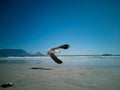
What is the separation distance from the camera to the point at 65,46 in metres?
11.4

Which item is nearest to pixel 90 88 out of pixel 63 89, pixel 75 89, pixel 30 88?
pixel 75 89

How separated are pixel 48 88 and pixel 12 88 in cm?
195

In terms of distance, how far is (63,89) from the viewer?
28.6 ft

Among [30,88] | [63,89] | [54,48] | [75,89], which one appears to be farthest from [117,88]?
[54,48]

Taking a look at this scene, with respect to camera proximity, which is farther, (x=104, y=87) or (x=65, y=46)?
(x=65, y=46)

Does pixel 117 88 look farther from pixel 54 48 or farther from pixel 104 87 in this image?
pixel 54 48

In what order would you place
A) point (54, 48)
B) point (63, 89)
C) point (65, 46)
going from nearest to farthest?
1. point (63, 89)
2. point (65, 46)
3. point (54, 48)

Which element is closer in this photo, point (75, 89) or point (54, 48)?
point (75, 89)

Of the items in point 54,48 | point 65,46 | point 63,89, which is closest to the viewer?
point 63,89

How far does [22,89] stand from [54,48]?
4782 millimetres

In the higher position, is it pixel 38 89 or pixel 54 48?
pixel 54 48

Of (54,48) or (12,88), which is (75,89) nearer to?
(12,88)

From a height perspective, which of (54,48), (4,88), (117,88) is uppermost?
(54,48)

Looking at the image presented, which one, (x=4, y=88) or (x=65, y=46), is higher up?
(x=65, y=46)
